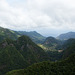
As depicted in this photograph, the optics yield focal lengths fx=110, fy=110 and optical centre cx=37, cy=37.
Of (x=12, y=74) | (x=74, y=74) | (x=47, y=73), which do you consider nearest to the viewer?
(x=74, y=74)

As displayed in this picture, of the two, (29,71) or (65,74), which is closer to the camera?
(65,74)

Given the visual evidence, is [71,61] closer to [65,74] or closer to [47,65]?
[65,74]

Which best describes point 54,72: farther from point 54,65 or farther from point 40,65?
point 40,65

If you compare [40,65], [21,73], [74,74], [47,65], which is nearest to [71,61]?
[74,74]

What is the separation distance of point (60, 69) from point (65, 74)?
817cm

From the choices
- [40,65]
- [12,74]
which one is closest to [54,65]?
[40,65]

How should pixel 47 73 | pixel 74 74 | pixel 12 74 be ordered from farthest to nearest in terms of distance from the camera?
pixel 12 74, pixel 47 73, pixel 74 74

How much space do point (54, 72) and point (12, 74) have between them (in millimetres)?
50500

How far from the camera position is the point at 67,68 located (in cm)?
12494

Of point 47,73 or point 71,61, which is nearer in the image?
point 47,73

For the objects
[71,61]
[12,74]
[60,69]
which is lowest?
[12,74]

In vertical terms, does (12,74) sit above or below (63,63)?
below

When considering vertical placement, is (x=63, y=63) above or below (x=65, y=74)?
above

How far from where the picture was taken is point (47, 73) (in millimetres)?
124500
